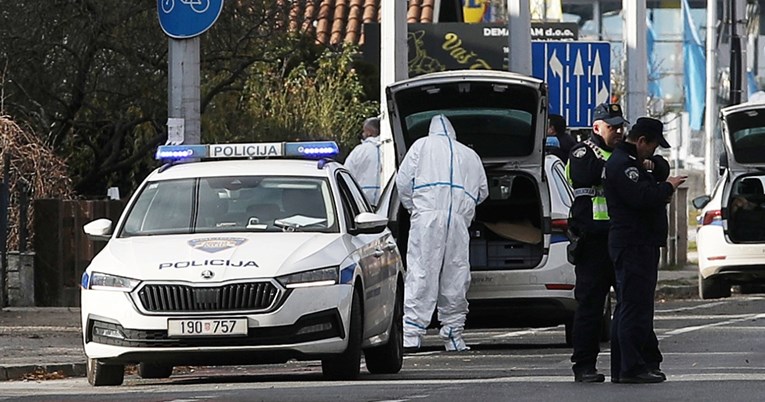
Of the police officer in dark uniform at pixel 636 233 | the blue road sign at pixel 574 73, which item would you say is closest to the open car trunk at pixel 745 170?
the blue road sign at pixel 574 73

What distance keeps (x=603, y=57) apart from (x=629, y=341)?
13347 mm

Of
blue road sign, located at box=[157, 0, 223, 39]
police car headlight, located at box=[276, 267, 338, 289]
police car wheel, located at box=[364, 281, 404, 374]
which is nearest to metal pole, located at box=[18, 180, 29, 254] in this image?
blue road sign, located at box=[157, 0, 223, 39]

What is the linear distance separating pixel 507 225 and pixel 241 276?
16.9ft

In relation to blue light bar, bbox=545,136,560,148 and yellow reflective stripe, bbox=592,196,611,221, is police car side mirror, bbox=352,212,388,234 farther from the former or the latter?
blue light bar, bbox=545,136,560,148

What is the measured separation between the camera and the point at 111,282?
45.4ft

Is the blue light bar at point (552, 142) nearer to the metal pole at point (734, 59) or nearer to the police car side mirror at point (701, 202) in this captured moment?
the police car side mirror at point (701, 202)

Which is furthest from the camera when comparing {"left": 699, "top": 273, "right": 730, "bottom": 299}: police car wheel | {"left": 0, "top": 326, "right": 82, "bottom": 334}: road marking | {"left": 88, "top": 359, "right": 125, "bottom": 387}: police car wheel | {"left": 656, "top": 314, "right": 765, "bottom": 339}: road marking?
{"left": 699, "top": 273, "right": 730, "bottom": 299}: police car wheel

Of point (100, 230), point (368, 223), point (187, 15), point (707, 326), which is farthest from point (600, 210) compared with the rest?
point (707, 326)

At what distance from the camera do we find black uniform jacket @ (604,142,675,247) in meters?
13.2

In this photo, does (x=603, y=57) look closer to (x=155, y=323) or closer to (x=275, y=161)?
(x=275, y=161)

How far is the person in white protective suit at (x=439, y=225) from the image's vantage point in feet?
56.3

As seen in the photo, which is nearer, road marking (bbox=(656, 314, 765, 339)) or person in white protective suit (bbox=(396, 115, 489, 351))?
person in white protective suit (bbox=(396, 115, 489, 351))

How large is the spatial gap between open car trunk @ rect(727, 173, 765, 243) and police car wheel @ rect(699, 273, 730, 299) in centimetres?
73

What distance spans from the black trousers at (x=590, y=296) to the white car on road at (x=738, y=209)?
1060 cm
